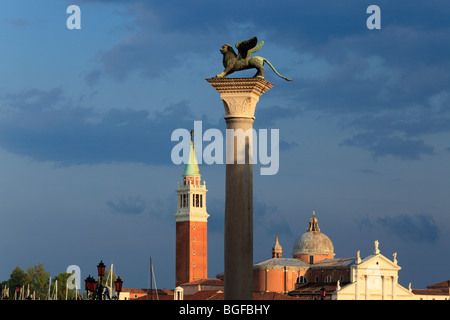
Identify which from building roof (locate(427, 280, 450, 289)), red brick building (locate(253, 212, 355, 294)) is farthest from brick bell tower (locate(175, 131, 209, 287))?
building roof (locate(427, 280, 450, 289))

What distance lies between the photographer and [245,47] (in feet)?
73.4

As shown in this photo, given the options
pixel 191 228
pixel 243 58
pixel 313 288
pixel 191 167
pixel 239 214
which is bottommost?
pixel 239 214

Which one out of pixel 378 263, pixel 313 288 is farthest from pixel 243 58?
pixel 378 263

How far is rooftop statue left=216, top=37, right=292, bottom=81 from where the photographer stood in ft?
73.0

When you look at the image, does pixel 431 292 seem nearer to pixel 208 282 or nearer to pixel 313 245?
pixel 313 245

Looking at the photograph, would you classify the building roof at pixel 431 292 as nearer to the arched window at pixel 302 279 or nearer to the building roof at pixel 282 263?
the arched window at pixel 302 279

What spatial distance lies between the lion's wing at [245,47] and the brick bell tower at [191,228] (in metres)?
108

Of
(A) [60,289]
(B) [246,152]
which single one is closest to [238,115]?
(B) [246,152]

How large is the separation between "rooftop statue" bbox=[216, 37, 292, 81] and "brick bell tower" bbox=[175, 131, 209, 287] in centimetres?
10836

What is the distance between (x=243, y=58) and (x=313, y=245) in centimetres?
9878
